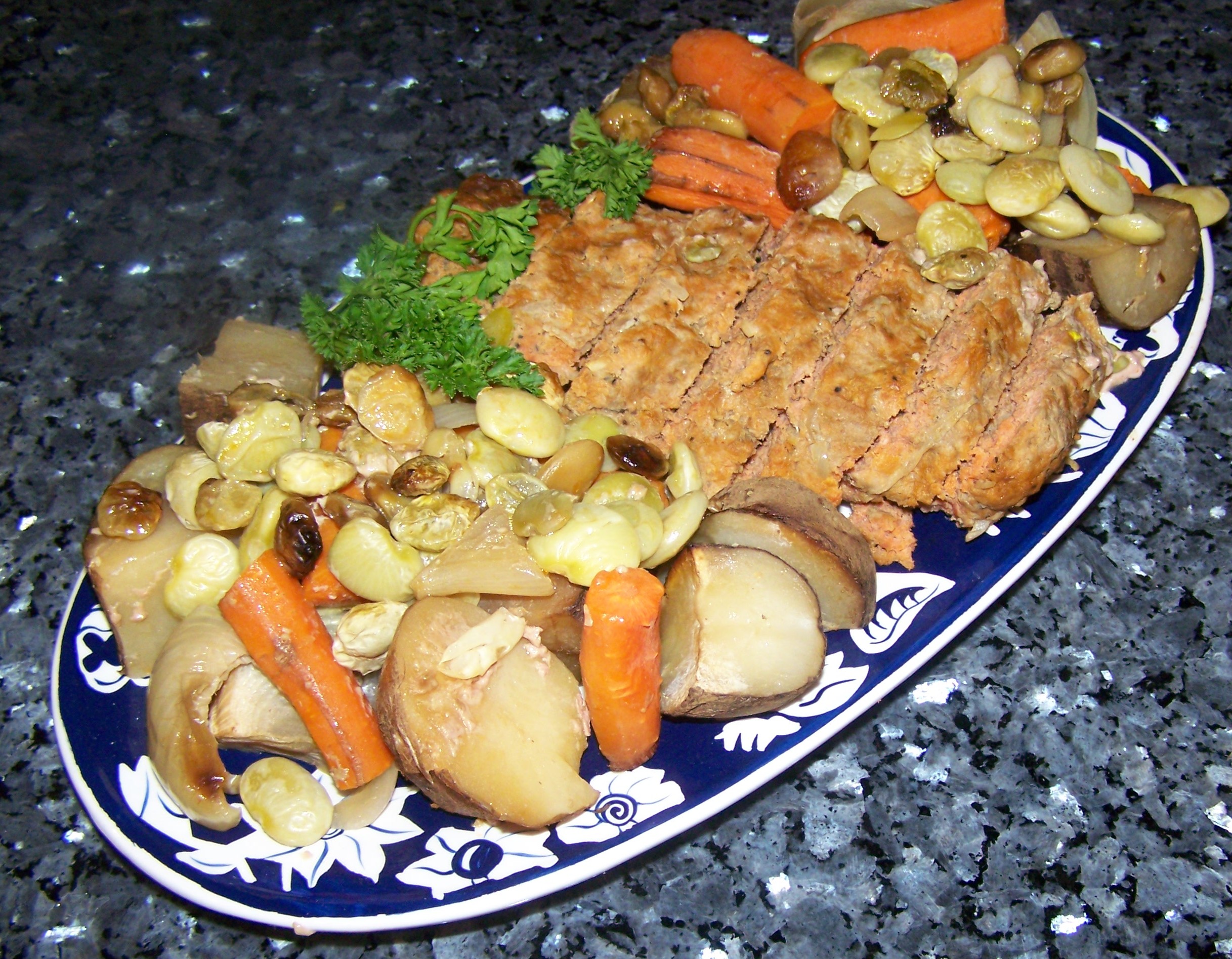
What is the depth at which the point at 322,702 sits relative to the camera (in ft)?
9.20

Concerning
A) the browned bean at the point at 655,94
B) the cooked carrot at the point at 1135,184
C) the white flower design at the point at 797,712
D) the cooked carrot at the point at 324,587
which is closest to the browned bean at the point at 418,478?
the cooked carrot at the point at 324,587

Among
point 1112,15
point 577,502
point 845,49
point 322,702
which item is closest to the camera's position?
point 322,702

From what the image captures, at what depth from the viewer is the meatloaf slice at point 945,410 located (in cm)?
307

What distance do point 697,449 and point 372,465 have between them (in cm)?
107

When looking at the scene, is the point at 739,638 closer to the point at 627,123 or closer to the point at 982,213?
the point at 982,213

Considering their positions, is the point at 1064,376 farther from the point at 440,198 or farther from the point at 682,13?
the point at 682,13

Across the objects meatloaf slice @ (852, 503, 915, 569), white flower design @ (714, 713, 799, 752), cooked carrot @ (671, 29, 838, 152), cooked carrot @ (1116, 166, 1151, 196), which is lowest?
white flower design @ (714, 713, 799, 752)

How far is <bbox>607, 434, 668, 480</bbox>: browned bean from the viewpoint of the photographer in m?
3.07

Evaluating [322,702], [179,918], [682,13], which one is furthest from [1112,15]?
[179,918]

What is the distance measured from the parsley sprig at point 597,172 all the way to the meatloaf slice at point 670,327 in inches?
12.4

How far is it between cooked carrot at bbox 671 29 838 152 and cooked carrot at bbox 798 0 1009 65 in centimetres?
20

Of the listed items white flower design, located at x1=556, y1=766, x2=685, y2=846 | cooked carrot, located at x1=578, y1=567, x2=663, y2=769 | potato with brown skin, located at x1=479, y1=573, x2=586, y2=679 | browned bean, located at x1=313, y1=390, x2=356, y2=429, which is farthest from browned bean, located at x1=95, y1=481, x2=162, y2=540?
white flower design, located at x1=556, y1=766, x2=685, y2=846

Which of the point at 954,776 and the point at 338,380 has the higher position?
the point at 338,380

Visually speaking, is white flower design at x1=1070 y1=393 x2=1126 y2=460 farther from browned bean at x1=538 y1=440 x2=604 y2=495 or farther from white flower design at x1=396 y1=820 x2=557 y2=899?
white flower design at x1=396 y1=820 x2=557 y2=899
